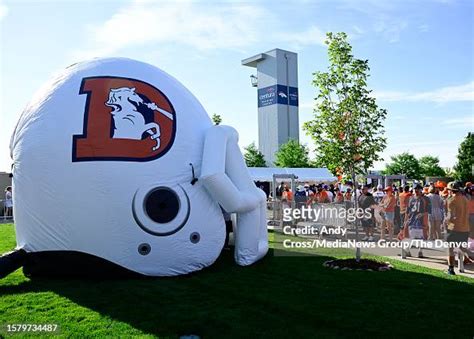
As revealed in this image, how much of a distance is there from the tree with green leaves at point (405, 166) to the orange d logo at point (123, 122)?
218ft

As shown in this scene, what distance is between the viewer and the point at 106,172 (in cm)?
800

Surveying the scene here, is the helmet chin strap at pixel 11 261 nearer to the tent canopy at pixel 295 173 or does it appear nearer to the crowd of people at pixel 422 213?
the crowd of people at pixel 422 213

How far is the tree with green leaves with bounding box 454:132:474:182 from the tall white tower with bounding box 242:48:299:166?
26.2 meters

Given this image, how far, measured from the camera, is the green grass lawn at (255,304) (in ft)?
18.5

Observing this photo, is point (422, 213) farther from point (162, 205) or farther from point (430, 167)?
point (430, 167)

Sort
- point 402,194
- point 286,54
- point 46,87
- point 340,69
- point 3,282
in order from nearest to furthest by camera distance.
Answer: point 3,282 < point 46,87 < point 340,69 < point 402,194 < point 286,54

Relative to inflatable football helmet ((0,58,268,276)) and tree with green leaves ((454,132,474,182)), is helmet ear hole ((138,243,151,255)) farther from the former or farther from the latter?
tree with green leaves ((454,132,474,182))

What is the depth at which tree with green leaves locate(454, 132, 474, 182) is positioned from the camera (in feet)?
164

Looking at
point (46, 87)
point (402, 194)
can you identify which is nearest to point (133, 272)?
point (46, 87)

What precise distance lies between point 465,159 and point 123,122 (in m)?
50.8

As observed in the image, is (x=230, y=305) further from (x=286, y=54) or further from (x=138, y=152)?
(x=286, y=54)

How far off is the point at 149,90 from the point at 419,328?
6313 mm

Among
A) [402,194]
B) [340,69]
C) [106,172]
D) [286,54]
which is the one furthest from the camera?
[286,54]

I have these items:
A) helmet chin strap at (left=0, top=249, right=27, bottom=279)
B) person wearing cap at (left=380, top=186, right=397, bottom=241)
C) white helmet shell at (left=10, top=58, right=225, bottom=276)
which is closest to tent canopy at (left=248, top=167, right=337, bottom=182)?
person wearing cap at (left=380, top=186, right=397, bottom=241)
